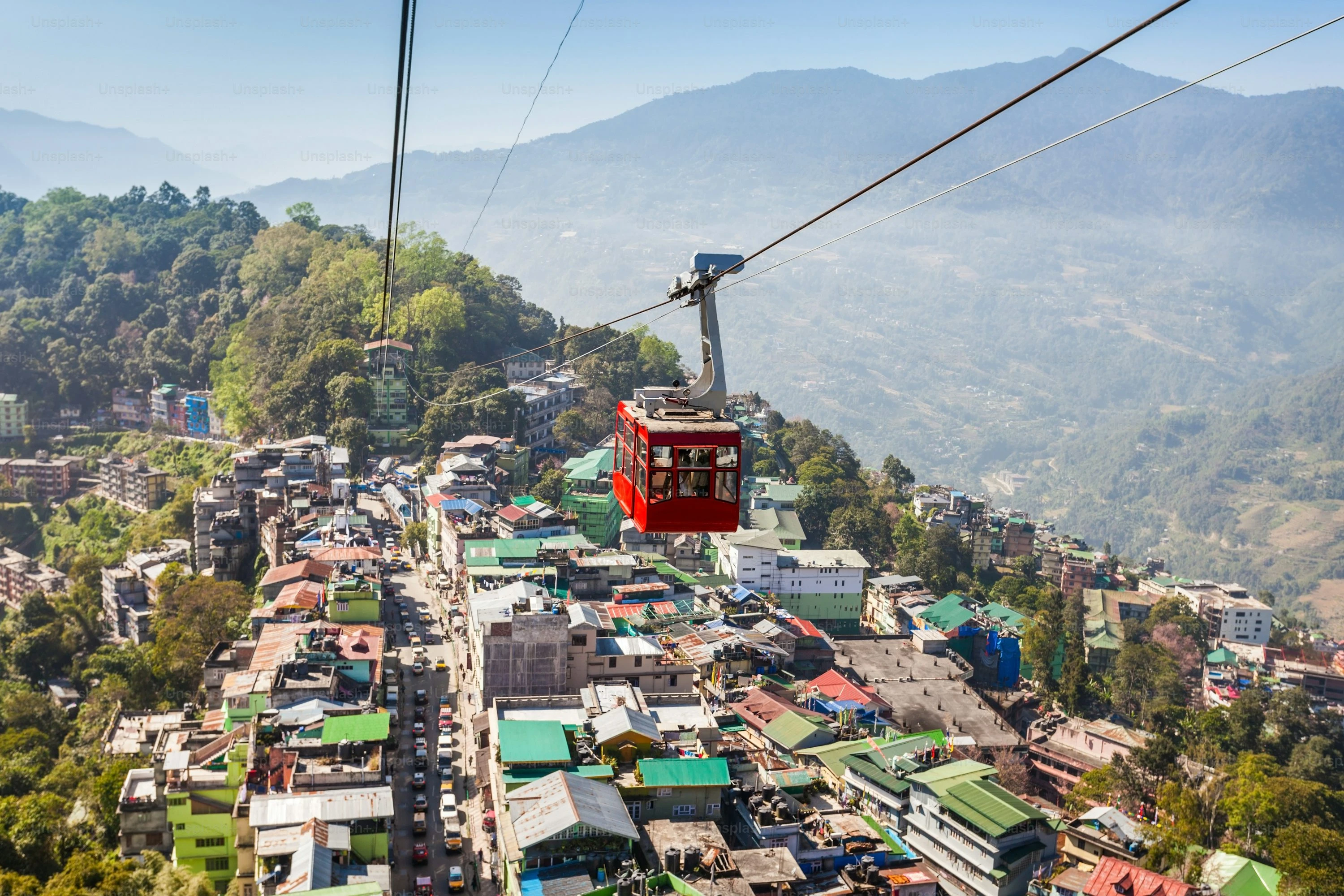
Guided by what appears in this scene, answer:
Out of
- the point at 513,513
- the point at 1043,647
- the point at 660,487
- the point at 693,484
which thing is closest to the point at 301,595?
the point at 513,513

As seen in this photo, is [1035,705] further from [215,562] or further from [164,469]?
[164,469]

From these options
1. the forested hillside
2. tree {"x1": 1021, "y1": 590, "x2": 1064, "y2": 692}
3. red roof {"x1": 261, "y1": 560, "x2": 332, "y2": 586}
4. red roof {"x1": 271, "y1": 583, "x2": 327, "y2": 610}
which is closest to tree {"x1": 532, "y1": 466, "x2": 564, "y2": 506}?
red roof {"x1": 261, "y1": 560, "x2": 332, "y2": 586}


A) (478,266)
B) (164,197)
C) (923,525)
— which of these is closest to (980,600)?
(923,525)

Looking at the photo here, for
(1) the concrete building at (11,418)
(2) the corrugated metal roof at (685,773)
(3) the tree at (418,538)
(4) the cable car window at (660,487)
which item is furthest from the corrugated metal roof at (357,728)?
(1) the concrete building at (11,418)

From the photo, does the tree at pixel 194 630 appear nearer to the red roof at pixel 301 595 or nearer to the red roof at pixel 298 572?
the red roof at pixel 298 572

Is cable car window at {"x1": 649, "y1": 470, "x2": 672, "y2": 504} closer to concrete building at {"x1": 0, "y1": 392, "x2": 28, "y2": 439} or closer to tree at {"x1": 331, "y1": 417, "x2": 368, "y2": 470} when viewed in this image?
tree at {"x1": 331, "y1": 417, "x2": 368, "y2": 470}
